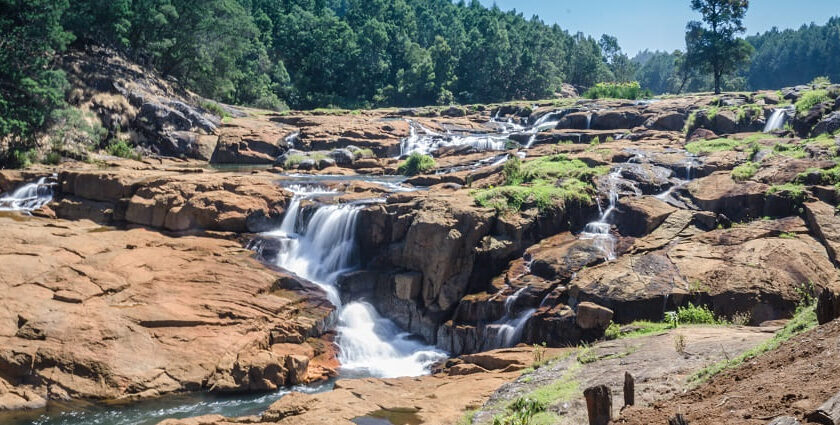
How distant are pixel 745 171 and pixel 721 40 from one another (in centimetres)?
2949

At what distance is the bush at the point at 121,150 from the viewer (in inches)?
1175

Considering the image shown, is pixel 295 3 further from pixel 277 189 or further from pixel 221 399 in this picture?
pixel 221 399

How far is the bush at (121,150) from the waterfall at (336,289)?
12.7 m

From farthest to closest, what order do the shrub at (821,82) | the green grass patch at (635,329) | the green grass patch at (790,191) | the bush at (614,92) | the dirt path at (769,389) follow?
the bush at (614,92) < the shrub at (821,82) < the green grass patch at (790,191) < the green grass patch at (635,329) < the dirt path at (769,389)

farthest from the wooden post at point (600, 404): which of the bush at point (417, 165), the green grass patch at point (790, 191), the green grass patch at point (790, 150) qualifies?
the bush at point (417, 165)

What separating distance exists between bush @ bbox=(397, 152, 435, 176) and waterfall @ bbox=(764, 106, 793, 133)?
14655 mm

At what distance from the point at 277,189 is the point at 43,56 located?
46.0ft

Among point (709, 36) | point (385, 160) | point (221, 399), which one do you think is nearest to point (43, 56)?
point (385, 160)

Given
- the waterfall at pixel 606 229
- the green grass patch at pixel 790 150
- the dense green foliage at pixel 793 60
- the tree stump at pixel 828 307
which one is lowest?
the tree stump at pixel 828 307

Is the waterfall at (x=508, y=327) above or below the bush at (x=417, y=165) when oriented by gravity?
below

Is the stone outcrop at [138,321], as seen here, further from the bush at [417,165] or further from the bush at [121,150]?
the bush at [121,150]

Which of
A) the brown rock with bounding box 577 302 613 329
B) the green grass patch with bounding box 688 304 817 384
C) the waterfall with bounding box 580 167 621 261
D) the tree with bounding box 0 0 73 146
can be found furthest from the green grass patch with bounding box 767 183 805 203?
the tree with bounding box 0 0 73 146

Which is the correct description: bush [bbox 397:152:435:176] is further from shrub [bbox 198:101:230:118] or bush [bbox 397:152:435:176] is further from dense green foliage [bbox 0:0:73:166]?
dense green foliage [bbox 0:0:73:166]

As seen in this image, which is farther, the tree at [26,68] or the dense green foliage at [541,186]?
the tree at [26,68]
